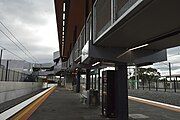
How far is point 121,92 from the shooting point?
27.6ft

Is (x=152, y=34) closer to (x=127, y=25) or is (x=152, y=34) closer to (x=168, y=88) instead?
(x=127, y=25)

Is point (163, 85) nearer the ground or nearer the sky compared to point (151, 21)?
nearer the ground

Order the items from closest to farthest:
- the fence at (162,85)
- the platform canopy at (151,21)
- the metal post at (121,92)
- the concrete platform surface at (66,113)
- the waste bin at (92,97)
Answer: the platform canopy at (151,21), the metal post at (121,92), the concrete platform surface at (66,113), the waste bin at (92,97), the fence at (162,85)

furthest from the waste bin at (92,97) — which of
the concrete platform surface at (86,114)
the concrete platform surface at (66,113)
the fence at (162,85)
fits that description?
the fence at (162,85)

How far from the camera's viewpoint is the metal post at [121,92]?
8320 mm

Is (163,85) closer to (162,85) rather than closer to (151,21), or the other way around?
(162,85)

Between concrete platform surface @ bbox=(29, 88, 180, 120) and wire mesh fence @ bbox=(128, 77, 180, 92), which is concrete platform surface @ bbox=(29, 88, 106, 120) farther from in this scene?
wire mesh fence @ bbox=(128, 77, 180, 92)

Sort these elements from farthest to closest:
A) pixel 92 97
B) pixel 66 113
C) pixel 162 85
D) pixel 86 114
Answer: pixel 162 85 → pixel 92 97 → pixel 66 113 → pixel 86 114

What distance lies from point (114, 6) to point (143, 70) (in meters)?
79.1

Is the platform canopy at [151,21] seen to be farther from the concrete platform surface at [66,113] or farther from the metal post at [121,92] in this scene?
the concrete platform surface at [66,113]

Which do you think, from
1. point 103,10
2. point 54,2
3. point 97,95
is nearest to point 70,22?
point 54,2

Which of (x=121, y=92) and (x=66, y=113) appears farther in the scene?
(x=66, y=113)

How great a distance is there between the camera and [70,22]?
1756 cm

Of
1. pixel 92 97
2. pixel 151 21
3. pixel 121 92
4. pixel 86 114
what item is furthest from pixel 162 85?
pixel 151 21
